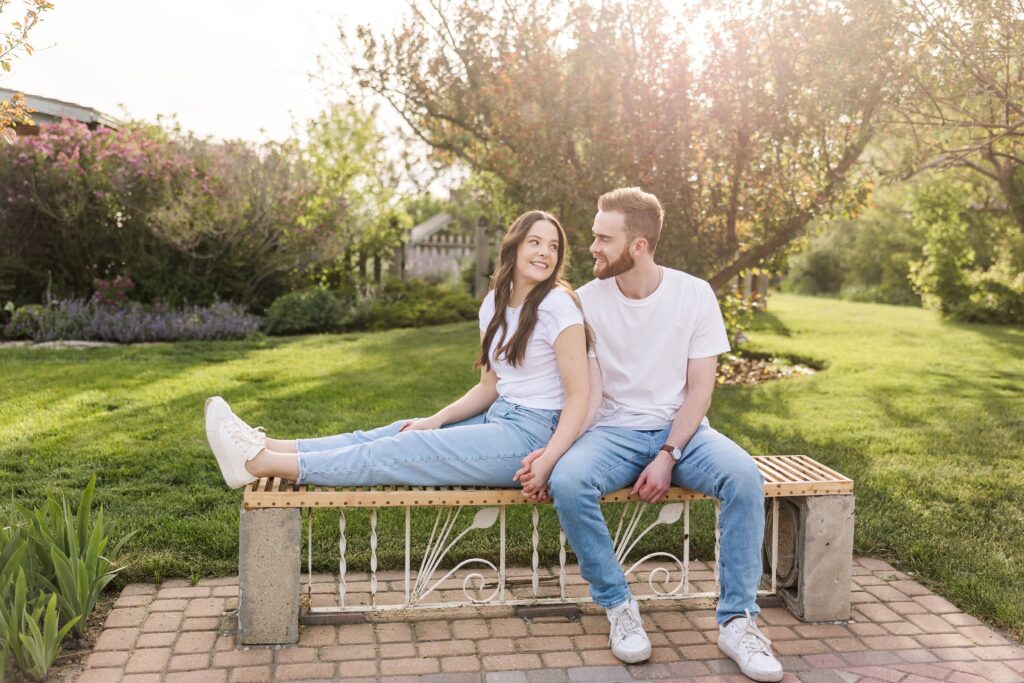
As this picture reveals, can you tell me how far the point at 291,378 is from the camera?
7.36 metres

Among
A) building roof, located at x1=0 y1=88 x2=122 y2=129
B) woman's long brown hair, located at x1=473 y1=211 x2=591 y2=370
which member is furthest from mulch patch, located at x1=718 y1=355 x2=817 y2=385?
building roof, located at x1=0 y1=88 x2=122 y2=129

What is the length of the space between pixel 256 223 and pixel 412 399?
5.05 m

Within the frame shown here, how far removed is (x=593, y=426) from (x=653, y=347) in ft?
1.16

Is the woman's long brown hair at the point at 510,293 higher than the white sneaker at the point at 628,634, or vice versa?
the woman's long brown hair at the point at 510,293

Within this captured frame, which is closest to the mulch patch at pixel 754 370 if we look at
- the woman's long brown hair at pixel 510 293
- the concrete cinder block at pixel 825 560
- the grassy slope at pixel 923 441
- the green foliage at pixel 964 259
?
the grassy slope at pixel 923 441

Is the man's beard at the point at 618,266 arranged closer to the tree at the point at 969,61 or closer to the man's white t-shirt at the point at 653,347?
the man's white t-shirt at the point at 653,347

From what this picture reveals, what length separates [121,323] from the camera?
30.8 ft

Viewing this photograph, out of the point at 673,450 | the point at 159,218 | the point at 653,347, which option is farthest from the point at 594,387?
the point at 159,218

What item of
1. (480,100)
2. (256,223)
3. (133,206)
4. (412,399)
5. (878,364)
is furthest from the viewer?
(256,223)

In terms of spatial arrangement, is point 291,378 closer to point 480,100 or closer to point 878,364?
point 480,100

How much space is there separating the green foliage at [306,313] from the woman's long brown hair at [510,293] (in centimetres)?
751

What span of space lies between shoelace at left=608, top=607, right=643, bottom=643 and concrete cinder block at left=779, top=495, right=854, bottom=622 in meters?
0.69

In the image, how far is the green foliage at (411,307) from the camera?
11406mm

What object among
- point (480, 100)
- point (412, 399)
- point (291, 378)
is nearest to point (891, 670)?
point (412, 399)
